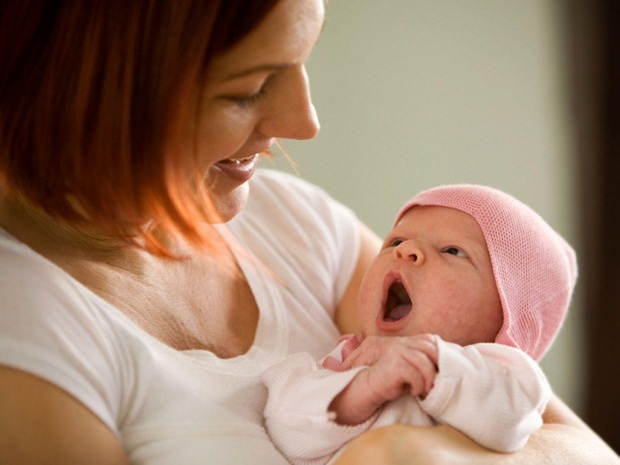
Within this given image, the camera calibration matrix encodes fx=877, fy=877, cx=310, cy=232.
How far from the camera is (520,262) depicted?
1429mm

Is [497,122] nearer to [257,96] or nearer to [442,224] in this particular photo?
[442,224]

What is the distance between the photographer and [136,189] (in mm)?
1118

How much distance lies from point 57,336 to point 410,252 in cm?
57

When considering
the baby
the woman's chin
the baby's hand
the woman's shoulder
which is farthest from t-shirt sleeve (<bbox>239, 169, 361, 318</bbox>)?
the baby's hand

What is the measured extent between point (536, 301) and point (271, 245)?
1.56 feet

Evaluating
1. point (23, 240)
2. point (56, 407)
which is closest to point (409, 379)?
point (56, 407)

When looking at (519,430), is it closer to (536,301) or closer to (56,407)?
(536,301)

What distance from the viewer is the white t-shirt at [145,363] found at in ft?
3.62

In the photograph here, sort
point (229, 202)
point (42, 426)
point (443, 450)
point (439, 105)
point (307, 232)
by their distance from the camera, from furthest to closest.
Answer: point (439, 105), point (307, 232), point (229, 202), point (443, 450), point (42, 426)

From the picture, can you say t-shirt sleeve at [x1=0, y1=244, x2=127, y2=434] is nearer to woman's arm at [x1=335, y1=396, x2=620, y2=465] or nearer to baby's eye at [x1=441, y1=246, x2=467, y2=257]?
woman's arm at [x1=335, y1=396, x2=620, y2=465]

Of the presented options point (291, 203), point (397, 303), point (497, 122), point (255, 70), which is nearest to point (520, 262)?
point (397, 303)

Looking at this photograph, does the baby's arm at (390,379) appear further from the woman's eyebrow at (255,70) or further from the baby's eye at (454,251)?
the woman's eyebrow at (255,70)

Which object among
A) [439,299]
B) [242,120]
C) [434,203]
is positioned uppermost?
[242,120]

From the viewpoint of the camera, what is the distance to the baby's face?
4.49ft
